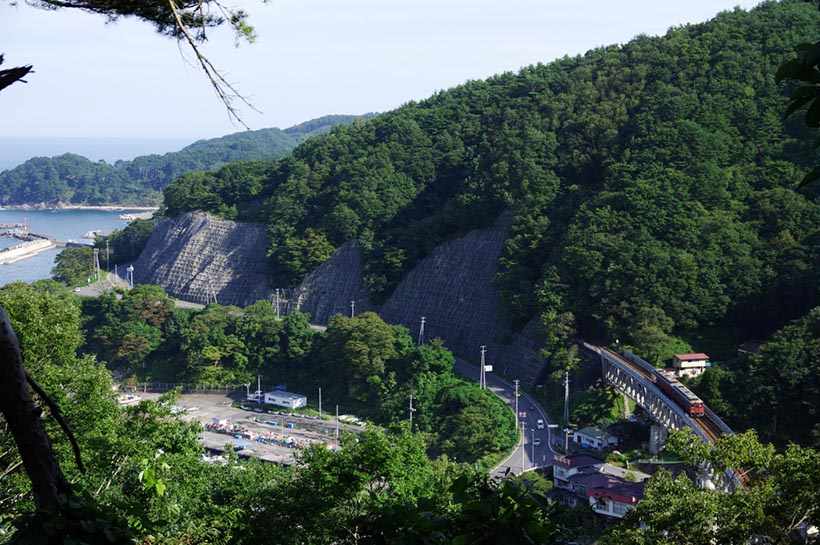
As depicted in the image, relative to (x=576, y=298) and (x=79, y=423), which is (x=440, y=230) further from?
(x=79, y=423)

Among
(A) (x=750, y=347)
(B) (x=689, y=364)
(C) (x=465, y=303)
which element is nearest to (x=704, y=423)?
(B) (x=689, y=364)

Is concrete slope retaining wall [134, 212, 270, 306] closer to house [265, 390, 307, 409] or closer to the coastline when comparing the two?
house [265, 390, 307, 409]

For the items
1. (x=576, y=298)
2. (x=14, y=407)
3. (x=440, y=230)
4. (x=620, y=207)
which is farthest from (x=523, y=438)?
(x=14, y=407)

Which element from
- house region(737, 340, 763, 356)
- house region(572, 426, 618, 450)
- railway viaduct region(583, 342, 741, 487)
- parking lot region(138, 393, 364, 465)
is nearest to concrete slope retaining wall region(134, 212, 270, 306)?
parking lot region(138, 393, 364, 465)

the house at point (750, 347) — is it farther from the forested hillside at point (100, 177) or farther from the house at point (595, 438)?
the forested hillside at point (100, 177)

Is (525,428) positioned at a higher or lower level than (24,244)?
lower

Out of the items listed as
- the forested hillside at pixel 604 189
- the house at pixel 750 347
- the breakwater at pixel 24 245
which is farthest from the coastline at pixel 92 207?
the house at pixel 750 347

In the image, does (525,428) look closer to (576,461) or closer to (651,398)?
(576,461)

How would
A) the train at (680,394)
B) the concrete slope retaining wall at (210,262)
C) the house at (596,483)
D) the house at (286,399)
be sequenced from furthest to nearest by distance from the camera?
the concrete slope retaining wall at (210,262)
the house at (286,399)
the train at (680,394)
the house at (596,483)
